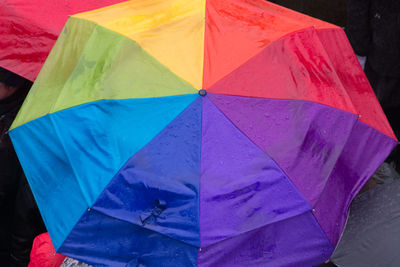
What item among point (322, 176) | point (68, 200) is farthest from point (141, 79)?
point (322, 176)

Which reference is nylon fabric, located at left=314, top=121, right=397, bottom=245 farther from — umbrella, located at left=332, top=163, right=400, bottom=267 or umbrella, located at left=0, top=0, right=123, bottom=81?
umbrella, located at left=0, top=0, right=123, bottom=81

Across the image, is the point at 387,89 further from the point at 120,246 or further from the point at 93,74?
the point at 120,246

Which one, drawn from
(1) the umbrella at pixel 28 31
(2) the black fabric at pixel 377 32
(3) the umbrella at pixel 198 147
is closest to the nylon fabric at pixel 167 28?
(3) the umbrella at pixel 198 147

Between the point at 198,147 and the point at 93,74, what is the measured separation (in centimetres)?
67

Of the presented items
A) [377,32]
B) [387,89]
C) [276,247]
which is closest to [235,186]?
[276,247]

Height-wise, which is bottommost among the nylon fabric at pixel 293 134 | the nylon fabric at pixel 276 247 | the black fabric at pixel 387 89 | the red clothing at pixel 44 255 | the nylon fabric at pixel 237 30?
the red clothing at pixel 44 255

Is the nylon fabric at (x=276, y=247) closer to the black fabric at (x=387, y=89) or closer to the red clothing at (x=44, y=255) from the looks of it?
the red clothing at (x=44, y=255)

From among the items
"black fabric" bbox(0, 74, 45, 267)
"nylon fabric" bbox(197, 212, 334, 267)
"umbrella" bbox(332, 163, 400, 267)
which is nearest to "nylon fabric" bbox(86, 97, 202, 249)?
"nylon fabric" bbox(197, 212, 334, 267)

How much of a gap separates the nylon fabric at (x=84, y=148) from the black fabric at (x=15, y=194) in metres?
0.82

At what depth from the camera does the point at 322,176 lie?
2152 mm

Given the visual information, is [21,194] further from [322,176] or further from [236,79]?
[322,176]

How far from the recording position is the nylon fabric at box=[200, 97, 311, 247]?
200 centimetres

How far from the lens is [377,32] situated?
3811 millimetres

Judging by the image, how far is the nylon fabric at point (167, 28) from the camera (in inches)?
85.0
